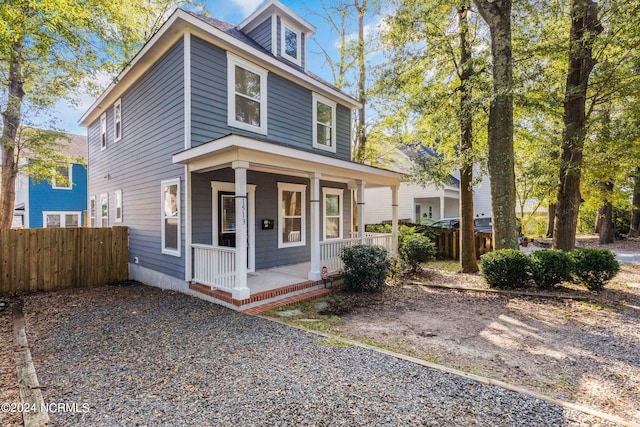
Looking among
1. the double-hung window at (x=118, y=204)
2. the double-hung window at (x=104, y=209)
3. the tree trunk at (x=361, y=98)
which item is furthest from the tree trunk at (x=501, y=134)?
the double-hung window at (x=104, y=209)

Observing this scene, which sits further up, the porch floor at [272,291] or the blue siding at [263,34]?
the blue siding at [263,34]

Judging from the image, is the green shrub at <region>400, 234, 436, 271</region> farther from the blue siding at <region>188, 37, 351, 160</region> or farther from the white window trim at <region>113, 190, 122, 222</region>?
the white window trim at <region>113, 190, 122, 222</region>

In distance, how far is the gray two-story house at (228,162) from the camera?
621 cm

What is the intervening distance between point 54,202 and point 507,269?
72.8 ft

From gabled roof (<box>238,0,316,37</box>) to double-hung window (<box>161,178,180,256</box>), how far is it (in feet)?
18.8

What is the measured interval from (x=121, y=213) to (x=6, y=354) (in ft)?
21.6

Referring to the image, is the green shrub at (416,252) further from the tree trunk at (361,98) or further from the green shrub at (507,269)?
the tree trunk at (361,98)

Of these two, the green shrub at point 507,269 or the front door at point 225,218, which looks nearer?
the green shrub at point 507,269

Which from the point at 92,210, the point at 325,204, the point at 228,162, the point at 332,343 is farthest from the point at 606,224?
the point at 92,210

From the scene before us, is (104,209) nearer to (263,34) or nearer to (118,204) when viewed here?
(118,204)

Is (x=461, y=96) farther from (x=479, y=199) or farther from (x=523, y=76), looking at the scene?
(x=479, y=199)

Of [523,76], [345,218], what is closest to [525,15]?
[523,76]

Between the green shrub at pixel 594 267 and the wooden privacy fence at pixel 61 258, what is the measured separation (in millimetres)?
11567

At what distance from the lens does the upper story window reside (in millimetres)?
9812
